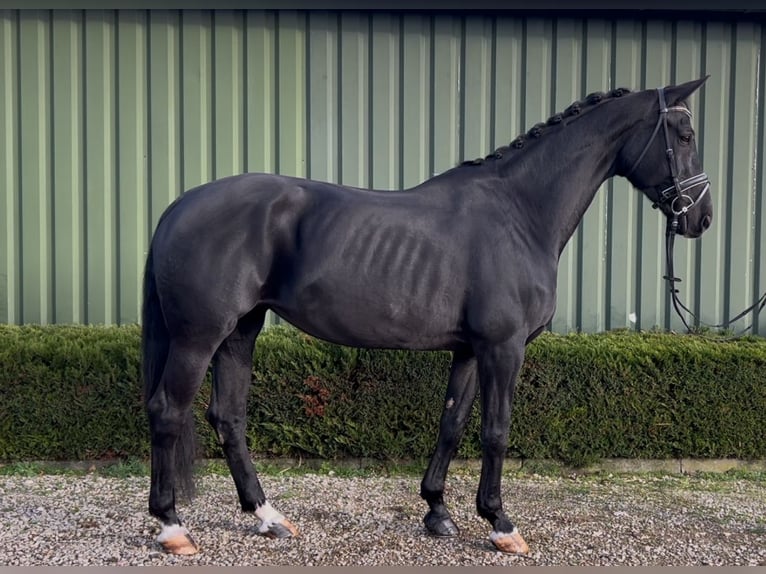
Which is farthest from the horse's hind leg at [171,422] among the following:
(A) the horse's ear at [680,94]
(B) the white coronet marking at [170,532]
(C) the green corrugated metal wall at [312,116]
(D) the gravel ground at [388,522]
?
(C) the green corrugated metal wall at [312,116]

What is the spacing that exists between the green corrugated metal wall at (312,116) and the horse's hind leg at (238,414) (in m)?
2.98

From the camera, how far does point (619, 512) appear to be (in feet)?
15.0

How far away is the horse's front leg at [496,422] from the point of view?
3.64 m

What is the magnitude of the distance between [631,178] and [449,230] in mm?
1009

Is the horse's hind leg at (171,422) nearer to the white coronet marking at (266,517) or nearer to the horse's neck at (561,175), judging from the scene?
the white coronet marking at (266,517)

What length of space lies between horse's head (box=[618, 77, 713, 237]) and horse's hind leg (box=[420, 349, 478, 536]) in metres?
1.26

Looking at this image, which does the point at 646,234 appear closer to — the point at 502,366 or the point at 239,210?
the point at 502,366

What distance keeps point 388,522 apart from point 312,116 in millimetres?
3760

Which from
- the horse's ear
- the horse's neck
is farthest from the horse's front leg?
the horse's ear

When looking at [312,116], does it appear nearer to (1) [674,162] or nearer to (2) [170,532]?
(1) [674,162]

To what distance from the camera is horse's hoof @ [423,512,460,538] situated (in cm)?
409

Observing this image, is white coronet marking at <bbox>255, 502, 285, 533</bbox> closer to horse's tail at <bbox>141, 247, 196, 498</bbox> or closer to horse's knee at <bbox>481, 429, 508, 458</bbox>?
horse's tail at <bbox>141, 247, 196, 498</bbox>

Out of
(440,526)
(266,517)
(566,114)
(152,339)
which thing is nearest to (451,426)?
(440,526)

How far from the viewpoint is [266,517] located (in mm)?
4039
